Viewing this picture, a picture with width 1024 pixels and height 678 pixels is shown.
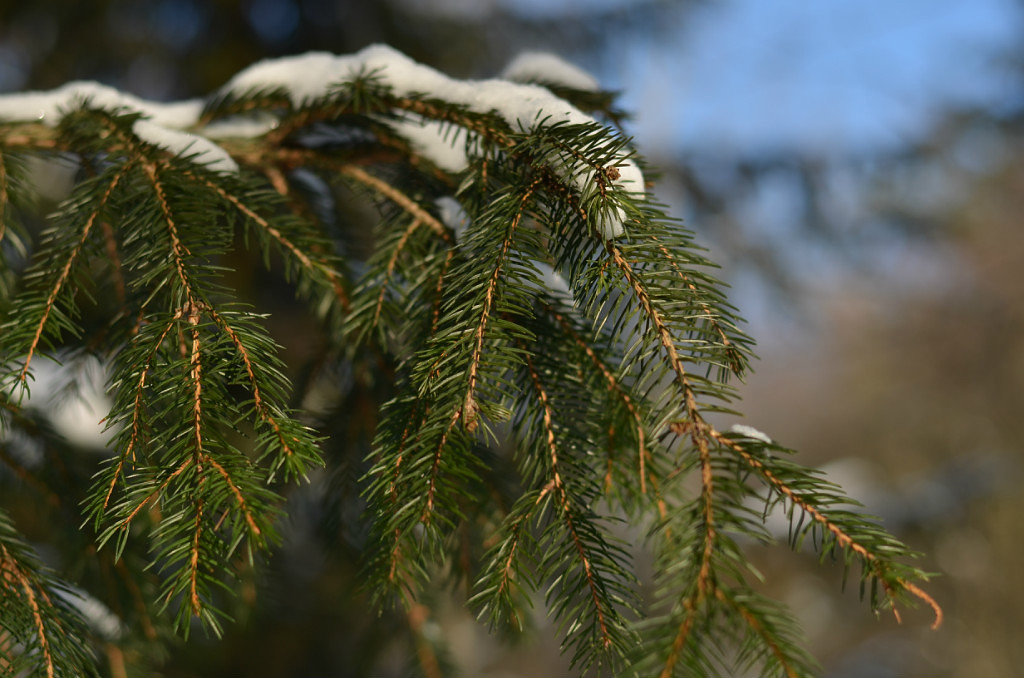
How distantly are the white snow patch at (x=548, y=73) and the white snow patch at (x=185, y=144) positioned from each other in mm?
446

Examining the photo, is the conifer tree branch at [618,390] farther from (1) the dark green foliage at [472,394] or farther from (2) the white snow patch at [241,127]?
(2) the white snow patch at [241,127]

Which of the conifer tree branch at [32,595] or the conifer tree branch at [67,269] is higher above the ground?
the conifer tree branch at [67,269]

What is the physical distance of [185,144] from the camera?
863mm

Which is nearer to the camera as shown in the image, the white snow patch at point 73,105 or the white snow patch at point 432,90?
the white snow patch at point 432,90

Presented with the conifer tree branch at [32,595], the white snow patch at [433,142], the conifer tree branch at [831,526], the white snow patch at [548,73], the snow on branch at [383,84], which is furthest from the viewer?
the white snow patch at [548,73]

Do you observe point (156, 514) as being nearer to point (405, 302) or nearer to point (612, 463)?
point (405, 302)

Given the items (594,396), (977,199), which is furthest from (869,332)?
(594,396)

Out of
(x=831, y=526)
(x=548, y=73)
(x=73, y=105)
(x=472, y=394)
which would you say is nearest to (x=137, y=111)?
(x=73, y=105)

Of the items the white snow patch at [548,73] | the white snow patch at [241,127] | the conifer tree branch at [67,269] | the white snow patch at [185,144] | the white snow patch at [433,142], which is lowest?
the conifer tree branch at [67,269]

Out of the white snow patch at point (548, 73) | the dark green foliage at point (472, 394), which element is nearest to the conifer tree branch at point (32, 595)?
the dark green foliage at point (472, 394)

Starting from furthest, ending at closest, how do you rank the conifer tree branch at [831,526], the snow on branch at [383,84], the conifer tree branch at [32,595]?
the snow on branch at [383,84] < the conifer tree branch at [32,595] < the conifer tree branch at [831,526]

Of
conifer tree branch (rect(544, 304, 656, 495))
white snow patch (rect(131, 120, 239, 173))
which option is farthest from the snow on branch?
conifer tree branch (rect(544, 304, 656, 495))

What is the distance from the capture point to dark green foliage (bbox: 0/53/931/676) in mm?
542

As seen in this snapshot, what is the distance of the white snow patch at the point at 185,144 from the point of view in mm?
848
